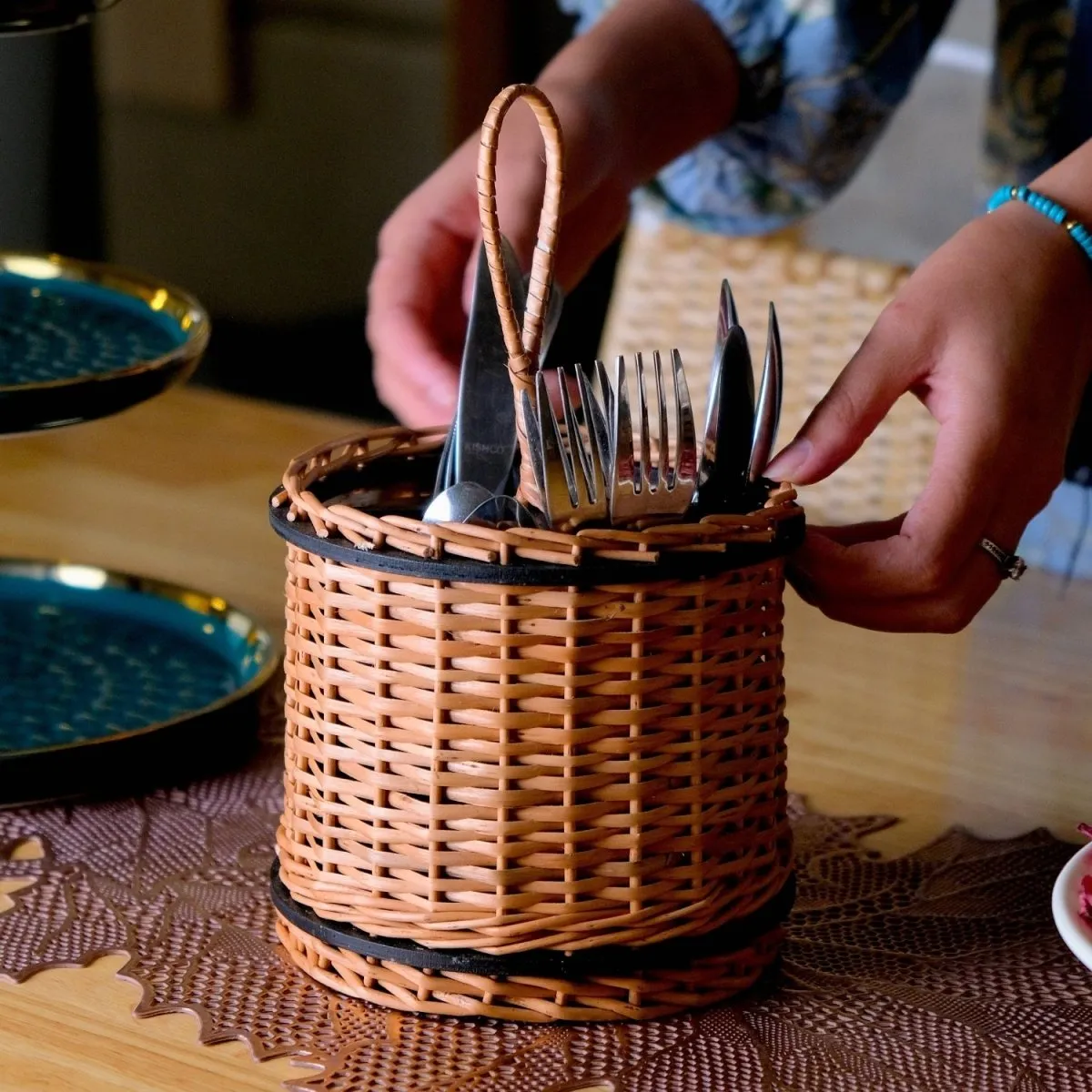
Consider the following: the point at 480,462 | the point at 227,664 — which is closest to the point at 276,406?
the point at 227,664

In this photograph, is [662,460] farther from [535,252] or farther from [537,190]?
[537,190]

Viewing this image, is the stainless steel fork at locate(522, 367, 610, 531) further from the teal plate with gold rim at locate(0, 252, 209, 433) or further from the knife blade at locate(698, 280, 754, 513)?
the teal plate with gold rim at locate(0, 252, 209, 433)

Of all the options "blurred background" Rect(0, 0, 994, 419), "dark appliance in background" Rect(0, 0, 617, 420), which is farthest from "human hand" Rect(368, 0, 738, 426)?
"blurred background" Rect(0, 0, 994, 419)

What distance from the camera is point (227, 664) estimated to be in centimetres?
86

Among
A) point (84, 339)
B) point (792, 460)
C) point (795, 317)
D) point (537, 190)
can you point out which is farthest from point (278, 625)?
point (795, 317)

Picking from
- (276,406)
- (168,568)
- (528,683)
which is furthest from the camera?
(276,406)

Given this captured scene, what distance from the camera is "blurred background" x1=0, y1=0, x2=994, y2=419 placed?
253 centimetres

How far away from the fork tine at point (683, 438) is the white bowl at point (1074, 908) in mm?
189

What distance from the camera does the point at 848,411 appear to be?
617 millimetres

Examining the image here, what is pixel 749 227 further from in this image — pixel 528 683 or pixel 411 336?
pixel 528 683

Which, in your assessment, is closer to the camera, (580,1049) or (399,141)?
(580,1049)

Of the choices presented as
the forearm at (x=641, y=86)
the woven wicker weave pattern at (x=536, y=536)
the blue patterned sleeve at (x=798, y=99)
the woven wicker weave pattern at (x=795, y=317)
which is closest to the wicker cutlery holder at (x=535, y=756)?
the woven wicker weave pattern at (x=536, y=536)

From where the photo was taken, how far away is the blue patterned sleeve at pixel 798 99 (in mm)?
1027

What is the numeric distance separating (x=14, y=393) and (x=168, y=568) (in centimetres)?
34
